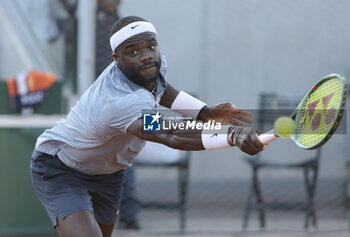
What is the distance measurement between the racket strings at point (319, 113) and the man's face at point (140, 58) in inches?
30.8

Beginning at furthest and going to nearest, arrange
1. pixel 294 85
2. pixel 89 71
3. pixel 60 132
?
pixel 294 85 < pixel 89 71 < pixel 60 132

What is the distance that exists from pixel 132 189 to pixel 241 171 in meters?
1.26

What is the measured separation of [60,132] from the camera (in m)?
3.61

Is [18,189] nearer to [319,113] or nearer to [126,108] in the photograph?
[126,108]

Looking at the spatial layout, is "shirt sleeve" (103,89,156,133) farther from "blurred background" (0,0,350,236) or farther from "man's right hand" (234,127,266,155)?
"blurred background" (0,0,350,236)

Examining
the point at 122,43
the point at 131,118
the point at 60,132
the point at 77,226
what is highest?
the point at 122,43

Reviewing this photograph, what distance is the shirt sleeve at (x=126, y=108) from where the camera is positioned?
3072 mm

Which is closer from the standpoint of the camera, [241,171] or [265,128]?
[265,128]

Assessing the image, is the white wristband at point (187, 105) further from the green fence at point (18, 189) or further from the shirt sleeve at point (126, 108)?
the green fence at point (18, 189)

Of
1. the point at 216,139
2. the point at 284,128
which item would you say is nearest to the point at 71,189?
the point at 216,139

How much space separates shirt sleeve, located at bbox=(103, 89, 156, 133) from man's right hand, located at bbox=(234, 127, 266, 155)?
1.53 ft

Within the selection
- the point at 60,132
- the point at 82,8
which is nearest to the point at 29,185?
→ the point at 82,8

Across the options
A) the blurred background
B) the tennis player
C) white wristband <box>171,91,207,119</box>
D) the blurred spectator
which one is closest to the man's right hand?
the tennis player

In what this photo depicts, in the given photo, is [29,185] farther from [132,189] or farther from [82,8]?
[82,8]
